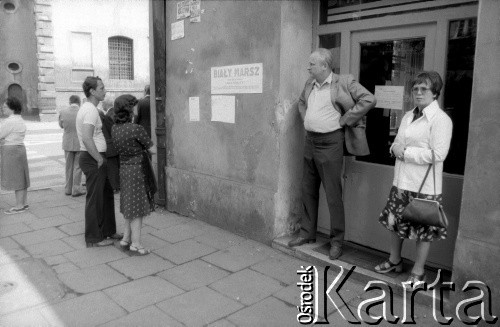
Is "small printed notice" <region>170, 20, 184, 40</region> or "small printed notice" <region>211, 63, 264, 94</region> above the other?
"small printed notice" <region>170, 20, 184, 40</region>

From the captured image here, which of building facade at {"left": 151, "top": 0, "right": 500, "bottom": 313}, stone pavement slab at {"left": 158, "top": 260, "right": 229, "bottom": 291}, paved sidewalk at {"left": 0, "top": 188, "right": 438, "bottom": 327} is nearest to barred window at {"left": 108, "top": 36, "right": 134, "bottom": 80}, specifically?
building facade at {"left": 151, "top": 0, "right": 500, "bottom": 313}

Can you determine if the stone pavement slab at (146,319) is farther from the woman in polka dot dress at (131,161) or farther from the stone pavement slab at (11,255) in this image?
the stone pavement slab at (11,255)

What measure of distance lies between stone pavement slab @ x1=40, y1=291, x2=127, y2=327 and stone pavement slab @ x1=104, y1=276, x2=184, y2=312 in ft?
0.26

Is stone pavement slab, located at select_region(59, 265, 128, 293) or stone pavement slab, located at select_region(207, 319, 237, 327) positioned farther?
stone pavement slab, located at select_region(59, 265, 128, 293)

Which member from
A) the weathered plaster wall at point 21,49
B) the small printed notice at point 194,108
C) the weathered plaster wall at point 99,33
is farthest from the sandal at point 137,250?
the weathered plaster wall at point 21,49

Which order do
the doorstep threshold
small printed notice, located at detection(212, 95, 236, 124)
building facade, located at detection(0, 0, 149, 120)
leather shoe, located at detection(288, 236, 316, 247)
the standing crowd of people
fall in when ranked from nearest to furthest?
1. the standing crowd of people
2. the doorstep threshold
3. leather shoe, located at detection(288, 236, 316, 247)
4. small printed notice, located at detection(212, 95, 236, 124)
5. building facade, located at detection(0, 0, 149, 120)

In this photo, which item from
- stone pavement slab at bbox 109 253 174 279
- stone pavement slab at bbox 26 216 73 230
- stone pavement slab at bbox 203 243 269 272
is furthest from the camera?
stone pavement slab at bbox 26 216 73 230

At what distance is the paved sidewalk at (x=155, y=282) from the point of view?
3412 mm

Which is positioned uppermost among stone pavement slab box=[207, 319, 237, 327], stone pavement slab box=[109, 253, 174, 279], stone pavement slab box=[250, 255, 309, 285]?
stone pavement slab box=[250, 255, 309, 285]

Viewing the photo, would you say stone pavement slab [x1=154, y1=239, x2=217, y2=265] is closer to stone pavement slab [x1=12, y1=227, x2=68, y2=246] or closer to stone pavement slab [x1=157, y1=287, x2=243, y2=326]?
stone pavement slab [x1=157, y1=287, x2=243, y2=326]

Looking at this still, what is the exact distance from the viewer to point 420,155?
3.40 meters

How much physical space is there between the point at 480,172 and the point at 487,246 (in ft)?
1.77

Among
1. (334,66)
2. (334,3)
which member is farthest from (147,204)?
(334,3)

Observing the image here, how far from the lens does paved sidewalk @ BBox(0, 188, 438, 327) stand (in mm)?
3412
